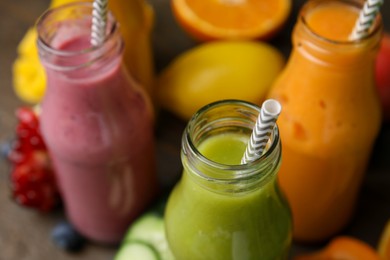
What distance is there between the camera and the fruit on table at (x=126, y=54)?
2.74ft

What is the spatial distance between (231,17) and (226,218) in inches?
20.1

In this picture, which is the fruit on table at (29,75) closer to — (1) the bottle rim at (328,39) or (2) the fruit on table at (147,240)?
(2) the fruit on table at (147,240)

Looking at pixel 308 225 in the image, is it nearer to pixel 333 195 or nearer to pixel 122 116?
pixel 333 195

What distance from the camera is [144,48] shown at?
35.2 inches

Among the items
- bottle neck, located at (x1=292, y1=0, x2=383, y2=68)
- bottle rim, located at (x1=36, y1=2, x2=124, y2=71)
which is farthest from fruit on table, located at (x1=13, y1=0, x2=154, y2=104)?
bottle neck, located at (x1=292, y1=0, x2=383, y2=68)

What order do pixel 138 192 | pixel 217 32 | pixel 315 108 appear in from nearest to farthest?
pixel 315 108 → pixel 138 192 → pixel 217 32

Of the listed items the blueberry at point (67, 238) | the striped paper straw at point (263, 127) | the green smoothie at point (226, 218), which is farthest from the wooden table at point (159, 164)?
the striped paper straw at point (263, 127)

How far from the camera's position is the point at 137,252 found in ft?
2.47

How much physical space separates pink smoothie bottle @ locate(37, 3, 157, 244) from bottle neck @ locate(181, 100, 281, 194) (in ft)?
0.52

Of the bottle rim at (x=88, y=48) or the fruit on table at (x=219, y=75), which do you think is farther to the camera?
the fruit on table at (x=219, y=75)

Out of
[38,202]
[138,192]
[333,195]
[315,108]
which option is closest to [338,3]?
[315,108]

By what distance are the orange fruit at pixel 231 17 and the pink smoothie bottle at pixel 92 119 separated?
0.84 ft

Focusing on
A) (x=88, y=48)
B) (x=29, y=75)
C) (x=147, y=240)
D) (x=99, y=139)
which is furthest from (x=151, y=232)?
(x=29, y=75)

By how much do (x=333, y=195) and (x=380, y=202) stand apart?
0.12m
